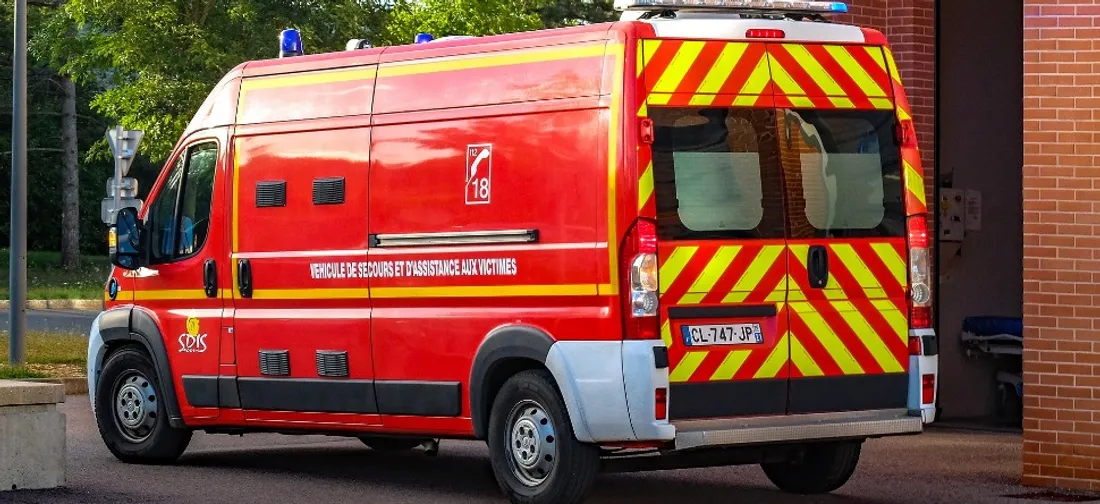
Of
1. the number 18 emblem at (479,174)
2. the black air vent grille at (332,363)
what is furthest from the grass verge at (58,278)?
the number 18 emblem at (479,174)

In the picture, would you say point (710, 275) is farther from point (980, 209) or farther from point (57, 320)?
point (57, 320)

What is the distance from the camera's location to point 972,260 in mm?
16422

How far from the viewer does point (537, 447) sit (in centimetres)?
1045

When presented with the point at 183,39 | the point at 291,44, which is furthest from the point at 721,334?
the point at 183,39

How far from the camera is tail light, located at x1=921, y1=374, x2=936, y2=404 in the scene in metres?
10.8

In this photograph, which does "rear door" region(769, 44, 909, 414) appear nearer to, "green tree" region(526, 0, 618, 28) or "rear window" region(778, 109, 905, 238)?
"rear window" region(778, 109, 905, 238)

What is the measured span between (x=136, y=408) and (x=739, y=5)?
198 inches

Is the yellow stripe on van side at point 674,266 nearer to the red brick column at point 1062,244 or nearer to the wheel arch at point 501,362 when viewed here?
the wheel arch at point 501,362

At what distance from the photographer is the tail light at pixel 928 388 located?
424 inches

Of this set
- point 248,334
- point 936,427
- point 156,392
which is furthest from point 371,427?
point 936,427

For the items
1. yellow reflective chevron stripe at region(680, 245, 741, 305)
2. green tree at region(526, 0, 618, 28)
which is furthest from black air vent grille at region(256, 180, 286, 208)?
green tree at region(526, 0, 618, 28)

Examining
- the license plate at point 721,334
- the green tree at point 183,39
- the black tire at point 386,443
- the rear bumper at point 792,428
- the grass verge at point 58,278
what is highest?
the green tree at point 183,39

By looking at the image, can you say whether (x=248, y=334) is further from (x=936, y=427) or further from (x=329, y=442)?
(x=936, y=427)

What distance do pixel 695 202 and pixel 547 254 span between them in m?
0.82
